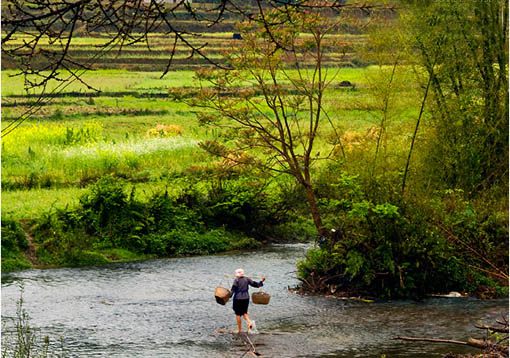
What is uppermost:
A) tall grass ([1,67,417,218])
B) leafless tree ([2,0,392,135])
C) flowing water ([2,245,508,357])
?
leafless tree ([2,0,392,135])

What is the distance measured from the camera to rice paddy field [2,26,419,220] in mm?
22469

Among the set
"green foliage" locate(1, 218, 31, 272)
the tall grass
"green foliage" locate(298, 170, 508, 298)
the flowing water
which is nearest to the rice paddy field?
the tall grass

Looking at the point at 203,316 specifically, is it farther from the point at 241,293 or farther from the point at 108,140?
the point at 108,140

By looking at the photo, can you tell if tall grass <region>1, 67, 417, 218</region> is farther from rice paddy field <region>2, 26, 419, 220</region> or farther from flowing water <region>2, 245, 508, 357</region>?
flowing water <region>2, 245, 508, 357</region>

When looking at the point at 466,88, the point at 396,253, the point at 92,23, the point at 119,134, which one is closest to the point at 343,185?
the point at 396,253

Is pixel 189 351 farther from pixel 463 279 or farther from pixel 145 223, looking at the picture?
pixel 145 223

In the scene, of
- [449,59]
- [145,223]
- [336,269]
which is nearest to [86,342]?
[336,269]

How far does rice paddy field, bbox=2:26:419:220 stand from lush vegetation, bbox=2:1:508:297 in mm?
128

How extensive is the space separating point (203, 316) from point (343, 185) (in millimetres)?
3750

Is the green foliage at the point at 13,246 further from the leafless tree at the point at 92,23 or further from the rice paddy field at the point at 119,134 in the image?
the leafless tree at the point at 92,23

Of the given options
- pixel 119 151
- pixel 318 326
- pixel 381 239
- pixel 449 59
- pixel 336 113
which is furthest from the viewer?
pixel 336 113

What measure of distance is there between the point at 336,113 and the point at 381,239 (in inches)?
924

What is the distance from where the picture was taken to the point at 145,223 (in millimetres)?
21812

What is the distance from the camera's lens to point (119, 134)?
34656 mm
